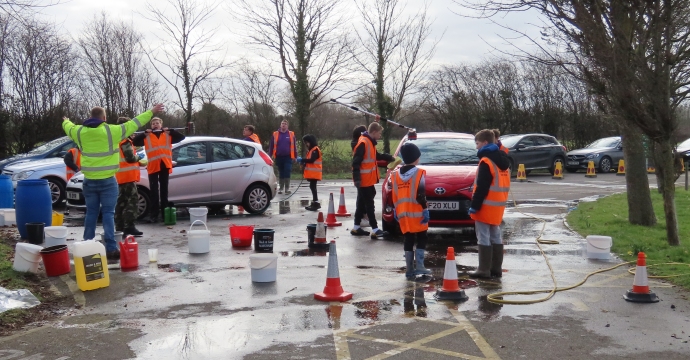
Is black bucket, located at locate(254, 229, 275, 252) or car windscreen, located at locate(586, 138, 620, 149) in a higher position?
car windscreen, located at locate(586, 138, 620, 149)

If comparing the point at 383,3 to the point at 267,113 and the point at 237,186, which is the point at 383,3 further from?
the point at 237,186

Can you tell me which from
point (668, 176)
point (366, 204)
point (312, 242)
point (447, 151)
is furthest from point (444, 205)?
point (668, 176)

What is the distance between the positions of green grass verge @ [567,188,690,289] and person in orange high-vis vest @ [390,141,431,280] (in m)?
2.83

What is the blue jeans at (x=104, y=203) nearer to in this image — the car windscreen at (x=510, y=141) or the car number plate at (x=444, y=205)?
the car number plate at (x=444, y=205)

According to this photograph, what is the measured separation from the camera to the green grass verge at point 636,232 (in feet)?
29.8

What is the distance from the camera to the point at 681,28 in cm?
978

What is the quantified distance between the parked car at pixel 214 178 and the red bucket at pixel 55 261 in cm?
510

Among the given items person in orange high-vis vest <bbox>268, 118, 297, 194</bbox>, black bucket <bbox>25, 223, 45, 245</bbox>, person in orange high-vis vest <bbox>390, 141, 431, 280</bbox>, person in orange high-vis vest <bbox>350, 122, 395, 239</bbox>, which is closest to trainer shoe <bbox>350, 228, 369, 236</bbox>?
person in orange high-vis vest <bbox>350, 122, 395, 239</bbox>

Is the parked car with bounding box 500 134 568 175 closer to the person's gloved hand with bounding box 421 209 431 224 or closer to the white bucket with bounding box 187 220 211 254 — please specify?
the white bucket with bounding box 187 220 211 254

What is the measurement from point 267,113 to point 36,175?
57.5ft

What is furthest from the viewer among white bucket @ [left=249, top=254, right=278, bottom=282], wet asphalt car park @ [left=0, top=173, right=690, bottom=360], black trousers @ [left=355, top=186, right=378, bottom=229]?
black trousers @ [left=355, top=186, right=378, bottom=229]

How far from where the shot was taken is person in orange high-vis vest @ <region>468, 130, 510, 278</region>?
27.6 feet

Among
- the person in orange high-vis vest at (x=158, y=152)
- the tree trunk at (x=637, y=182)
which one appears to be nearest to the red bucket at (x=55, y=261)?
the person in orange high-vis vest at (x=158, y=152)

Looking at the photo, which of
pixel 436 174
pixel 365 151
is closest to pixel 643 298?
pixel 436 174
